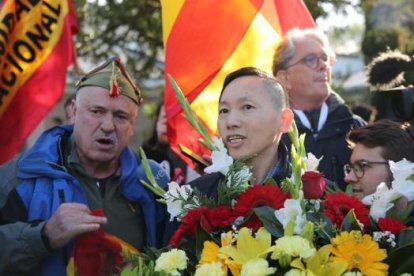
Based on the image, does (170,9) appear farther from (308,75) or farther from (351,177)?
A: (351,177)

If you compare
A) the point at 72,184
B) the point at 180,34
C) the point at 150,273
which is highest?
the point at 180,34

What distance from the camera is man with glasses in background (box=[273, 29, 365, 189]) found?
4848mm

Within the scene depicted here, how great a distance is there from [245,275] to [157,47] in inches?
253

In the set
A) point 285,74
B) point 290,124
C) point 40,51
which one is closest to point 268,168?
point 290,124

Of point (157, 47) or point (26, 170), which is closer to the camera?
point (26, 170)

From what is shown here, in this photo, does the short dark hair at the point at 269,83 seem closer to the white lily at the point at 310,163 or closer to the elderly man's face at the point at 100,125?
the white lily at the point at 310,163

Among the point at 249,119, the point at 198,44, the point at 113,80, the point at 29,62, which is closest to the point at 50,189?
the point at 113,80

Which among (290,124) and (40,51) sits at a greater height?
(40,51)

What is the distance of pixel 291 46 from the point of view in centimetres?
492

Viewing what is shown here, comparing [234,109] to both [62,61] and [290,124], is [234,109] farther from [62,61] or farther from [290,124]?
[62,61]

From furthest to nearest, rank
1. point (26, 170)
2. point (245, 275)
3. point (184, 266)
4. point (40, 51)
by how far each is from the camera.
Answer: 1. point (40, 51)
2. point (26, 170)
3. point (184, 266)
4. point (245, 275)

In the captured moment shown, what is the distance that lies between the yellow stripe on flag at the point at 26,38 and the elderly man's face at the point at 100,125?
167cm

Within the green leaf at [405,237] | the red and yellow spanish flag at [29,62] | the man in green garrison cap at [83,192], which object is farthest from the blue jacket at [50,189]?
the red and yellow spanish flag at [29,62]

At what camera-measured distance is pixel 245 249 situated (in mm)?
2867
